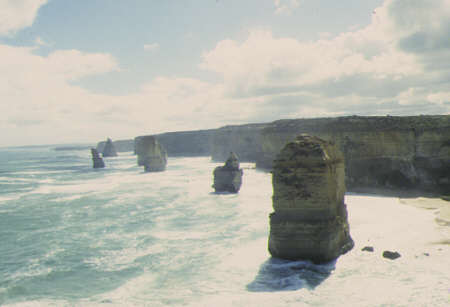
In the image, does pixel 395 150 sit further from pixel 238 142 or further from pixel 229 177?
pixel 238 142

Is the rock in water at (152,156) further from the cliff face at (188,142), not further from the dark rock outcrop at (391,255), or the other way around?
the cliff face at (188,142)

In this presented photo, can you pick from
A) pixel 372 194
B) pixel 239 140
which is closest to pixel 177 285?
pixel 372 194

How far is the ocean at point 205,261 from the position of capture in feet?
42.3

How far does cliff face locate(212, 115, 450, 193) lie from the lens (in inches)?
1336

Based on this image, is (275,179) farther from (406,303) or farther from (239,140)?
(239,140)

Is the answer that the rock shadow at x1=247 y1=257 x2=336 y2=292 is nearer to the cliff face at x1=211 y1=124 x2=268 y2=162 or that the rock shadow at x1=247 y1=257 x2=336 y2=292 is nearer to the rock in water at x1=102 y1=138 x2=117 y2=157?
the cliff face at x1=211 y1=124 x2=268 y2=162

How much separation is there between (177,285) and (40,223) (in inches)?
697

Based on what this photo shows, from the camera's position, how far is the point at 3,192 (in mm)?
47031

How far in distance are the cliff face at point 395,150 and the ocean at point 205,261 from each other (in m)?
5.36

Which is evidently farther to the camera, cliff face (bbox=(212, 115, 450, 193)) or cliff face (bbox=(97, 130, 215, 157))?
cliff face (bbox=(97, 130, 215, 157))

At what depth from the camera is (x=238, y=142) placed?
328ft

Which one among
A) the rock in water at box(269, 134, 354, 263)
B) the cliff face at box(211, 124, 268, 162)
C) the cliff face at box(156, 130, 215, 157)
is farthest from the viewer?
the cliff face at box(156, 130, 215, 157)

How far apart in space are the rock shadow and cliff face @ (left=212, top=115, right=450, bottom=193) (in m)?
22.5

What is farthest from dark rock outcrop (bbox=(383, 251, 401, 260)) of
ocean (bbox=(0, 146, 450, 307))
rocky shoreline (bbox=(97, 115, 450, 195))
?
rocky shoreline (bbox=(97, 115, 450, 195))
